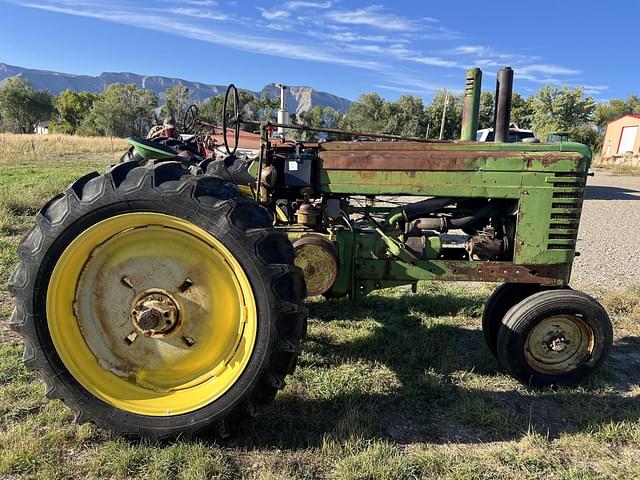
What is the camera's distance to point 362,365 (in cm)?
328

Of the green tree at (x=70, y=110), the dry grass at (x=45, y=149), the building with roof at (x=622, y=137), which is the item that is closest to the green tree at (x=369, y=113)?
the building with roof at (x=622, y=137)

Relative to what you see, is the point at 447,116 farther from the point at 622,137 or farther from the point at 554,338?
the point at 554,338

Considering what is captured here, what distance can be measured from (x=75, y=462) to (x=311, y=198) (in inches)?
82.4

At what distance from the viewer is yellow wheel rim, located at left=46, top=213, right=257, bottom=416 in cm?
229

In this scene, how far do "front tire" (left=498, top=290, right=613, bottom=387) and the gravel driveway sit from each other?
2.48m

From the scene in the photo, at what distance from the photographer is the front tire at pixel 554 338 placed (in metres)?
3.00

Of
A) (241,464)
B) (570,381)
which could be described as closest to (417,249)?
(570,381)

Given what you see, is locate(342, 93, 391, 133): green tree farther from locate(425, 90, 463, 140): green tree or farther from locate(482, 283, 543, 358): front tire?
locate(482, 283, 543, 358): front tire

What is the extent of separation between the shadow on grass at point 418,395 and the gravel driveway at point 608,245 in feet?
6.38

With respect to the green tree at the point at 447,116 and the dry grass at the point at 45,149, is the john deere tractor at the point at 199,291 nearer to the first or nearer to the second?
the dry grass at the point at 45,149

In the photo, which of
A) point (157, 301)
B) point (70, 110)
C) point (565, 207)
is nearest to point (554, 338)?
point (565, 207)

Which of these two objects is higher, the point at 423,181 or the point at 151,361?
the point at 423,181

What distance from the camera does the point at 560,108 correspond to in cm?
3716

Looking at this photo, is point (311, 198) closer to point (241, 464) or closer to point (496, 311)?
point (496, 311)
